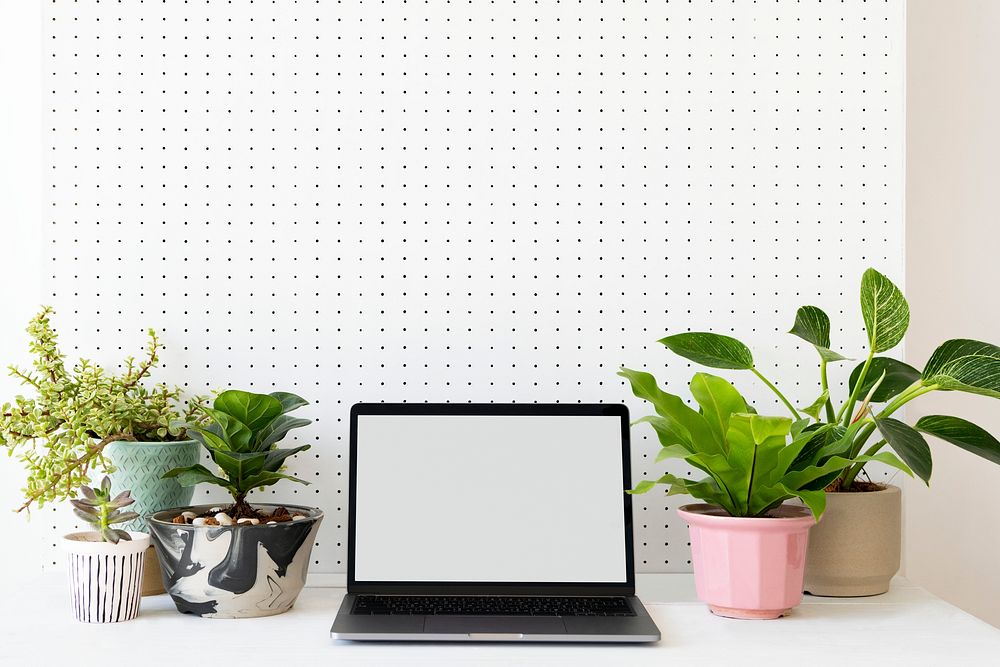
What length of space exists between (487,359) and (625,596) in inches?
14.0

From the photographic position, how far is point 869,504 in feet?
Result: 3.13

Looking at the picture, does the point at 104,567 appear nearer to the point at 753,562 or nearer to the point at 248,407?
the point at 248,407

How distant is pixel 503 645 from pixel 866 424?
1.62 ft

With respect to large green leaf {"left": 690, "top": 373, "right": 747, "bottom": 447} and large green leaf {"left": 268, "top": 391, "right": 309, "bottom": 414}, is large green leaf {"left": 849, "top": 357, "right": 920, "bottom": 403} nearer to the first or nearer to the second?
large green leaf {"left": 690, "top": 373, "right": 747, "bottom": 447}

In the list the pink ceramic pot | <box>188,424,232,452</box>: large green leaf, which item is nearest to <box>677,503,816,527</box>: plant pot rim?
the pink ceramic pot

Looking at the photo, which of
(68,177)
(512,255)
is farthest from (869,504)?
(68,177)

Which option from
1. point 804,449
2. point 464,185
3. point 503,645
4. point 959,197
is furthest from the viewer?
point 959,197

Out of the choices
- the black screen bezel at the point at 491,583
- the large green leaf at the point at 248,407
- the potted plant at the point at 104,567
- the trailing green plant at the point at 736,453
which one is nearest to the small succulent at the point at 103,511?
the potted plant at the point at 104,567

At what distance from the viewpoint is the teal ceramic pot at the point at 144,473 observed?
3.18 ft

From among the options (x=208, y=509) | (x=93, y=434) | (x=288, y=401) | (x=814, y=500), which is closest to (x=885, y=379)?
(x=814, y=500)

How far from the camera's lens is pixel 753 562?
86 centimetres

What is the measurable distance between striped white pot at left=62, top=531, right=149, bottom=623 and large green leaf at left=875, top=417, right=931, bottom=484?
0.78 metres

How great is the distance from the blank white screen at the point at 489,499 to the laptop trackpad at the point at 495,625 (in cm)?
9

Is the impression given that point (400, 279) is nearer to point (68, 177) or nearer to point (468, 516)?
point (468, 516)
